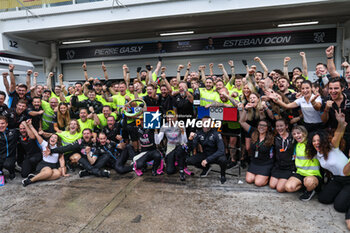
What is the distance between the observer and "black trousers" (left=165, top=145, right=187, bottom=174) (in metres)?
4.91

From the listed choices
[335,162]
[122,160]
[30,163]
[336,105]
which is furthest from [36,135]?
[336,105]

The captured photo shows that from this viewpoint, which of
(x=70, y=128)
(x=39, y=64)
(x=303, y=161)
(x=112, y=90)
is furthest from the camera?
(x=39, y=64)

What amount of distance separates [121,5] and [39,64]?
868cm

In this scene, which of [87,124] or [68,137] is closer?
[68,137]

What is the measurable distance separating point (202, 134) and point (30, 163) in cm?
384

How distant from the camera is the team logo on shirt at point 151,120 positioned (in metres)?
5.39

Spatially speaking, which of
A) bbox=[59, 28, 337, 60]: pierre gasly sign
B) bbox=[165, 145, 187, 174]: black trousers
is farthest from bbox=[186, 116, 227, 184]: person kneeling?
bbox=[59, 28, 337, 60]: pierre gasly sign

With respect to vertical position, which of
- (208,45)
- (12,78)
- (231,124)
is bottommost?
(231,124)

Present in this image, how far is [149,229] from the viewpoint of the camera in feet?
10.1

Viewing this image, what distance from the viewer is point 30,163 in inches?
206

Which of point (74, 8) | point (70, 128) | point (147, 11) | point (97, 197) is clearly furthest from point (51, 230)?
point (74, 8)

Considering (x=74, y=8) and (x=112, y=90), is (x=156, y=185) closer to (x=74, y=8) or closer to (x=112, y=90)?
(x=112, y=90)

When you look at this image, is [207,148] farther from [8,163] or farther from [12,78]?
[12,78]

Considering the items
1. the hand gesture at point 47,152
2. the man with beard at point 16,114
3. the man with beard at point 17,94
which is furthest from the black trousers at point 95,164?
the man with beard at point 17,94
